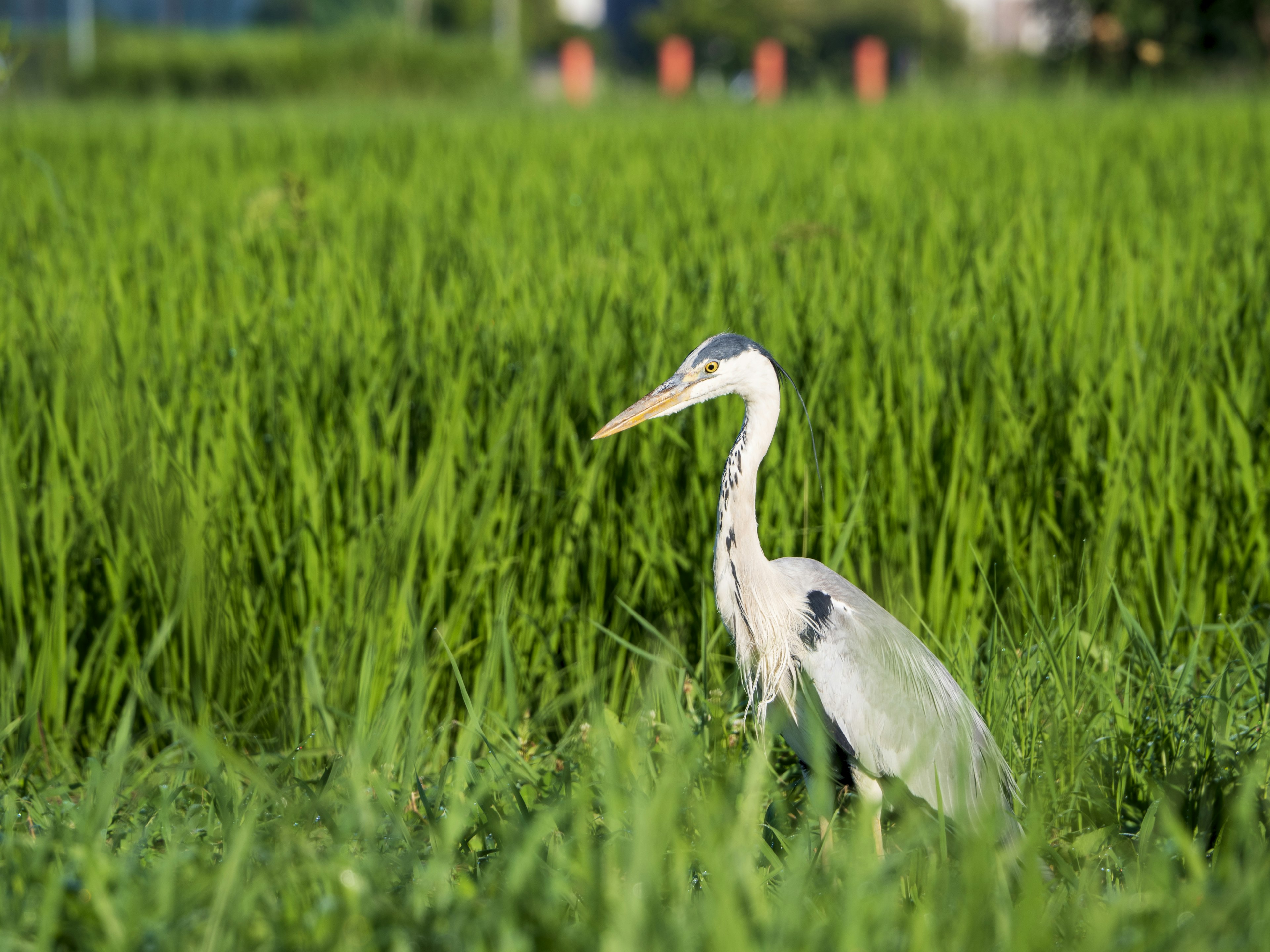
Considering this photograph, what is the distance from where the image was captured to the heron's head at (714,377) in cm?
175

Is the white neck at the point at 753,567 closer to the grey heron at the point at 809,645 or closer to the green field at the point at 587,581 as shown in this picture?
the grey heron at the point at 809,645

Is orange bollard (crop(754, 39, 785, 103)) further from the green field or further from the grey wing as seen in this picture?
the grey wing

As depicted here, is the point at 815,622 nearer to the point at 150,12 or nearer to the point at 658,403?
the point at 658,403

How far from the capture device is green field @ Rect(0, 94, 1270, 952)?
125cm

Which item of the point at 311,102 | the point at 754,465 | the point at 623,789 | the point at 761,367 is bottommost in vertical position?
the point at 623,789

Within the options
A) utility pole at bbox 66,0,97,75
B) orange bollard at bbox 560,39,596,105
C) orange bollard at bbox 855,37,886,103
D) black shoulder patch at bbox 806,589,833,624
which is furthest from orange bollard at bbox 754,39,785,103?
black shoulder patch at bbox 806,589,833,624

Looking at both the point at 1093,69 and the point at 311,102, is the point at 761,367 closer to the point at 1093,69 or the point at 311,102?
the point at 311,102

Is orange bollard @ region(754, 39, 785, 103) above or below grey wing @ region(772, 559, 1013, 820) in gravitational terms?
above

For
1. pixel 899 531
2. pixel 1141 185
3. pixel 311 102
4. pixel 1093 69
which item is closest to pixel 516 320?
pixel 899 531

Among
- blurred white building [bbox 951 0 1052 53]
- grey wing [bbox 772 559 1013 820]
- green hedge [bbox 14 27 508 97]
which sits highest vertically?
blurred white building [bbox 951 0 1052 53]

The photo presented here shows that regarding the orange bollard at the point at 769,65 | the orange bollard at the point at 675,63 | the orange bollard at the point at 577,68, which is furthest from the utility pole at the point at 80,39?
the orange bollard at the point at 769,65

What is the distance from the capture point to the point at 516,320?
2998 millimetres

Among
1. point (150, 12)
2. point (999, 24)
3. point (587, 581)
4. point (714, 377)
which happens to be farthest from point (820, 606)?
point (999, 24)

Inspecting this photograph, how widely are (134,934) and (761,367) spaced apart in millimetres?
1104
